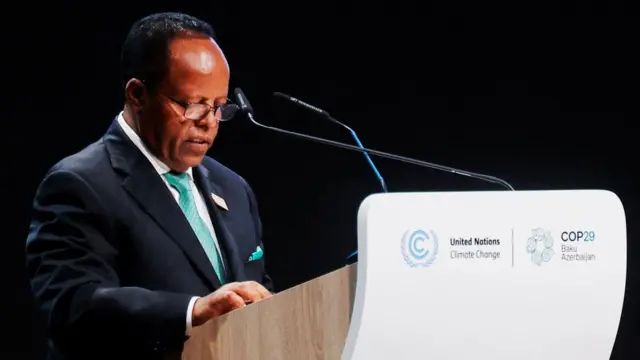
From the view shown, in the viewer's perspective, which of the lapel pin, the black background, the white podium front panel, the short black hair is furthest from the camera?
the black background

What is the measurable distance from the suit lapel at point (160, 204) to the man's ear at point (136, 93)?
0.12m

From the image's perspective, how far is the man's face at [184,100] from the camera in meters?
2.13

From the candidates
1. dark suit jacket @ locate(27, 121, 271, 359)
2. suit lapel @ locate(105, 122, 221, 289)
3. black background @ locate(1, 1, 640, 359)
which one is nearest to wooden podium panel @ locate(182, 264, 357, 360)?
dark suit jacket @ locate(27, 121, 271, 359)

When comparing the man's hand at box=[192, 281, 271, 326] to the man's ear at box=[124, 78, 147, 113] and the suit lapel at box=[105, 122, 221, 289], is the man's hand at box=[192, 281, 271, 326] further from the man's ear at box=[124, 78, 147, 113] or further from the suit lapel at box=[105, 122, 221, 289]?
the man's ear at box=[124, 78, 147, 113]

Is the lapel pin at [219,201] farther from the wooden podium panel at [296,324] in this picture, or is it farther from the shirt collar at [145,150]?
the wooden podium panel at [296,324]

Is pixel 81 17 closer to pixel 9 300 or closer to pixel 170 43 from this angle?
pixel 9 300

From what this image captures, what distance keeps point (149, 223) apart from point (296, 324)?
1.87 ft

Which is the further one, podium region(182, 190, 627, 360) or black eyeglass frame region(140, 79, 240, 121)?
black eyeglass frame region(140, 79, 240, 121)

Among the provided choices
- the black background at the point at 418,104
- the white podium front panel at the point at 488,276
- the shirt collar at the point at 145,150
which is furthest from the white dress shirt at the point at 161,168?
the black background at the point at 418,104

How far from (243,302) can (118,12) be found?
192cm

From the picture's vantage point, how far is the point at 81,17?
10.9ft

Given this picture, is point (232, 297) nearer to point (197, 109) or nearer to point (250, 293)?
point (250, 293)

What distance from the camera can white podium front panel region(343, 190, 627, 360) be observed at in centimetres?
145

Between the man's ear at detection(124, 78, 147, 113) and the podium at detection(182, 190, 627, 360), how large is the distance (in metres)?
0.68
